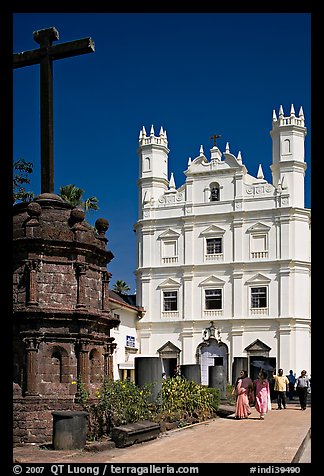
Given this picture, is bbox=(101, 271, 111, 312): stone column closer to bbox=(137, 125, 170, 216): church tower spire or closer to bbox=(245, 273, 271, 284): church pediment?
bbox=(245, 273, 271, 284): church pediment

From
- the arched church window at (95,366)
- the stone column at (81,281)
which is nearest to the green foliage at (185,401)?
the arched church window at (95,366)

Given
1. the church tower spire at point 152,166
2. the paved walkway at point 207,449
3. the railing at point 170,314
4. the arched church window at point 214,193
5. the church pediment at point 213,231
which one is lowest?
the paved walkway at point 207,449

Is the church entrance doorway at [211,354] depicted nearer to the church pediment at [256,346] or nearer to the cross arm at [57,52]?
the church pediment at [256,346]

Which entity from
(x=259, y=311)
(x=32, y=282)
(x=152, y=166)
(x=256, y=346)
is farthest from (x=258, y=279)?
(x=32, y=282)

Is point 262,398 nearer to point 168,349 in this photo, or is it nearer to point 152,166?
point 168,349

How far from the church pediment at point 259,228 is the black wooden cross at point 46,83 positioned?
Result: 87.4 feet

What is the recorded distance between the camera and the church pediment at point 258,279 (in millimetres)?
39219

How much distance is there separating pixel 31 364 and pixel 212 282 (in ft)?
92.4

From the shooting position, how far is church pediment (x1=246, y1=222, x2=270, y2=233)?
3969cm
